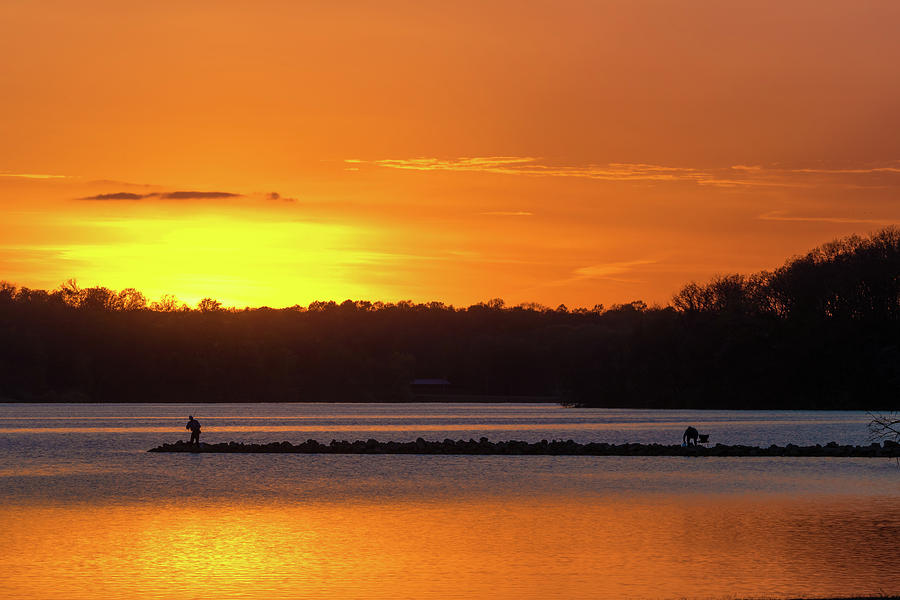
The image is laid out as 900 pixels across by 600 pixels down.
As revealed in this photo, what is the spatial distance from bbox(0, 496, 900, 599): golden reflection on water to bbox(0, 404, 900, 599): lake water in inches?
2.0

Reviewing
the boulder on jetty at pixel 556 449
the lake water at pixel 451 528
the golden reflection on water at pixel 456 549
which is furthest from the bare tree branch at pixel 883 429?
the golden reflection on water at pixel 456 549

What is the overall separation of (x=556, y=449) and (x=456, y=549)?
35.7 meters

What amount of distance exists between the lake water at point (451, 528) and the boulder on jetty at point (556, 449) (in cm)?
309

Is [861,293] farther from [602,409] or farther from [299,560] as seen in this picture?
[299,560]

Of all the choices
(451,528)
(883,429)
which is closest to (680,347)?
(883,429)

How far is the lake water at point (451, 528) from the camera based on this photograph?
63.6 feet

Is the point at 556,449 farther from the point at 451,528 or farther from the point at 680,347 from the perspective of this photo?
the point at 680,347

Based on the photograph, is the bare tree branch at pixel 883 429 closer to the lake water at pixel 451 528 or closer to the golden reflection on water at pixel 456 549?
the lake water at pixel 451 528

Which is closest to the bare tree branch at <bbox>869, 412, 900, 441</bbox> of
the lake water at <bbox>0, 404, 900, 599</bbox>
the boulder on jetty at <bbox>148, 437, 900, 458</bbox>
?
the boulder on jetty at <bbox>148, 437, 900, 458</bbox>

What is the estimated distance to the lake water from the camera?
63.6ft

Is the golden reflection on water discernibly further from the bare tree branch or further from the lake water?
the bare tree branch

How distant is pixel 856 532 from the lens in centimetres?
2502

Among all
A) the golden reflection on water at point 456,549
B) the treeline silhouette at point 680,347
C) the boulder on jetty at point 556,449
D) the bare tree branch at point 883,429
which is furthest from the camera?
the treeline silhouette at point 680,347

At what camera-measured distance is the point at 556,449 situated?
194 ft
